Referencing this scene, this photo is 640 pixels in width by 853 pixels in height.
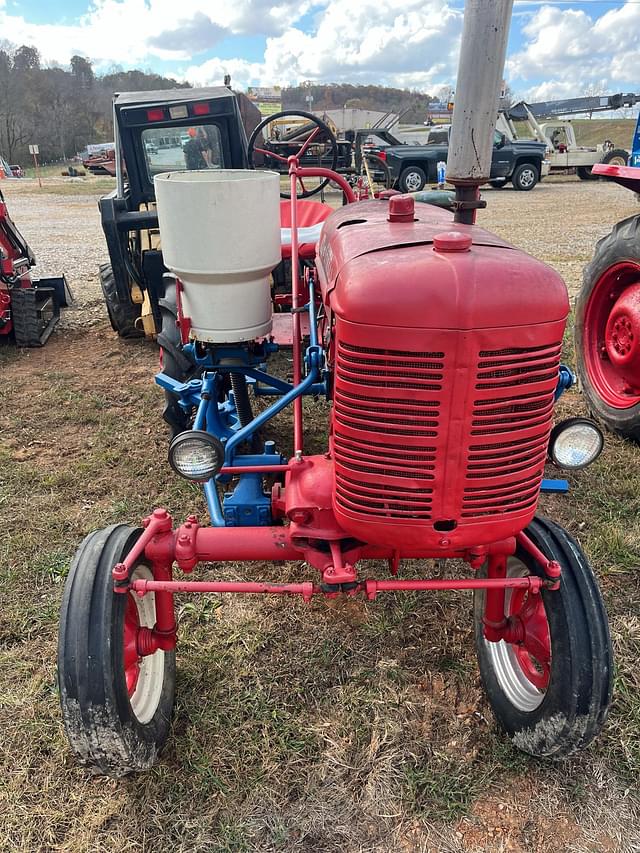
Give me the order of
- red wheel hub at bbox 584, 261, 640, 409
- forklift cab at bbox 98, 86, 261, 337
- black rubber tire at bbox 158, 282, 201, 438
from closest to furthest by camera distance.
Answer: black rubber tire at bbox 158, 282, 201, 438 < red wheel hub at bbox 584, 261, 640, 409 < forklift cab at bbox 98, 86, 261, 337

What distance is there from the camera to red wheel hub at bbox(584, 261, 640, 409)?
11.4 ft

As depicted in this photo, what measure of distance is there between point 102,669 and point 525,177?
19081 mm

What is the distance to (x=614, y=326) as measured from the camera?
3666mm

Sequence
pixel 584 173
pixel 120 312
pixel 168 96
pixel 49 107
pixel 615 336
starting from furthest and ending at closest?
1. pixel 49 107
2. pixel 584 173
3. pixel 120 312
4. pixel 168 96
5. pixel 615 336

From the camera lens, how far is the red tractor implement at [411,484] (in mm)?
1468

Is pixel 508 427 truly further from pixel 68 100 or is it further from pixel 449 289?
pixel 68 100

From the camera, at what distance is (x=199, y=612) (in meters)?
2.53

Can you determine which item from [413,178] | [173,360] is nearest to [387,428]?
[173,360]

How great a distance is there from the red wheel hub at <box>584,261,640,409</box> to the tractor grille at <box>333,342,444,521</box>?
7.78ft

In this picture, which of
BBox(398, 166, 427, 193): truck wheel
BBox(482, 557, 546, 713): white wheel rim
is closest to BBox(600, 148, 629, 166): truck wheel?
BBox(398, 166, 427, 193): truck wheel

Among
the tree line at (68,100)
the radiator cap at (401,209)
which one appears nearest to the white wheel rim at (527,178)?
the radiator cap at (401,209)

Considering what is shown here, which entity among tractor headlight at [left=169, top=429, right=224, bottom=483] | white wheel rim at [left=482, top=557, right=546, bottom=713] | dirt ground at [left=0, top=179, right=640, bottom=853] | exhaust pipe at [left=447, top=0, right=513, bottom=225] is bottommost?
dirt ground at [left=0, top=179, right=640, bottom=853]

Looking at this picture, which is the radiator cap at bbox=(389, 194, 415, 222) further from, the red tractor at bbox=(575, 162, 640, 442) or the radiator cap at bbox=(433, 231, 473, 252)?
the red tractor at bbox=(575, 162, 640, 442)

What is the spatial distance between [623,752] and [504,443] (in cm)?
114
